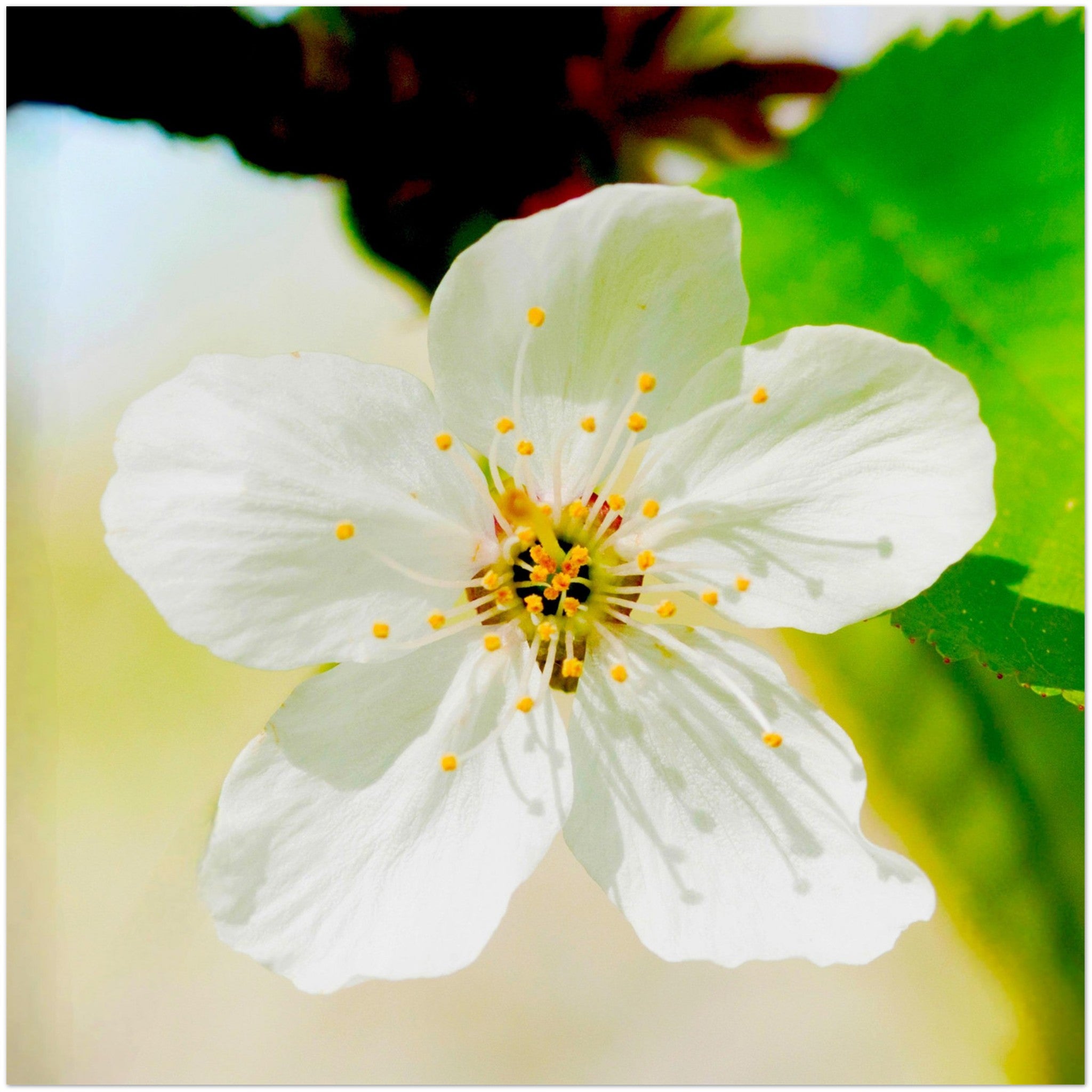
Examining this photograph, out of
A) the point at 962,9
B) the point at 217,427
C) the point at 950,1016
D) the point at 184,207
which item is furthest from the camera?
the point at 950,1016

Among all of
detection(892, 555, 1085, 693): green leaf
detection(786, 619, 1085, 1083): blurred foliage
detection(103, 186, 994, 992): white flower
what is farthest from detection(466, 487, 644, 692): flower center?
detection(786, 619, 1085, 1083): blurred foliage

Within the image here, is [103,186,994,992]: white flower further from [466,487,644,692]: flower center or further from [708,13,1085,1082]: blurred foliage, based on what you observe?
[708,13,1085,1082]: blurred foliage

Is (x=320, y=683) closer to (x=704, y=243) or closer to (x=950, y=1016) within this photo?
(x=704, y=243)

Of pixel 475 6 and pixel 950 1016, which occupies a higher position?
pixel 475 6

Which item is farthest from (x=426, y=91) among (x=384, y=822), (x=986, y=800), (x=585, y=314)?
(x=986, y=800)

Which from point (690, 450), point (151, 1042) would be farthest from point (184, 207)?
point (151, 1042)

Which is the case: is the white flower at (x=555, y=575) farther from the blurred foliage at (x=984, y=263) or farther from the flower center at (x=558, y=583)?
the blurred foliage at (x=984, y=263)
